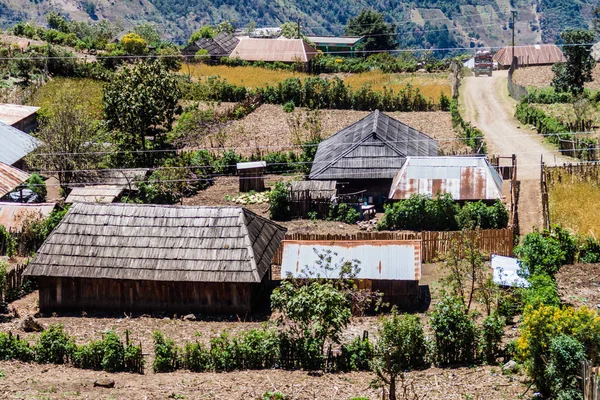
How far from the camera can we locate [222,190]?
48.4m

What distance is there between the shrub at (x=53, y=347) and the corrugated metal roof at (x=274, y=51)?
181ft

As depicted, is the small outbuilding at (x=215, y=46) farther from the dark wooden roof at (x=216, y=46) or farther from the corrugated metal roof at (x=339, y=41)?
the corrugated metal roof at (x=339, y=41)

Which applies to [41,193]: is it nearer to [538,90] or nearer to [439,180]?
[439,180]

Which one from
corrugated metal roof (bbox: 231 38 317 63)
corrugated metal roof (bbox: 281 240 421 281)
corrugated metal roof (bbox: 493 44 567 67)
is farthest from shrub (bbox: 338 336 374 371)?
corrugated metal roof (bbox: 493 44 567 67)

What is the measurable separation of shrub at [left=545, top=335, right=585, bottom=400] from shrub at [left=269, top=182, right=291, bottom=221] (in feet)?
70.2

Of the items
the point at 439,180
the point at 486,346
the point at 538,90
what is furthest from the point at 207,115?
the point at 486,346

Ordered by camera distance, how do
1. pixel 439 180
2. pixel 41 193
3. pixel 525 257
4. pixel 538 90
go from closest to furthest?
pixel 525 257
pixel 439 180
pixel 41 193
pixel 538 90

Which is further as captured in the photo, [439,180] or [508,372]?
[439,180]

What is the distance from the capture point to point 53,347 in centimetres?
2742

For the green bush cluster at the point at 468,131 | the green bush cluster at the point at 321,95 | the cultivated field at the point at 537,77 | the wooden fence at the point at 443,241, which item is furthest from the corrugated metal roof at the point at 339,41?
the wooden fence at the point at 443,241

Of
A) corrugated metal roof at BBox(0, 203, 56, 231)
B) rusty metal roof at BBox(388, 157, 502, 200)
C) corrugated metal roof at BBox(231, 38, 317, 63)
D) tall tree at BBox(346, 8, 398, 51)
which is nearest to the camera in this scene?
corrugated metal roof at BBox(0, 203, 56, 231)

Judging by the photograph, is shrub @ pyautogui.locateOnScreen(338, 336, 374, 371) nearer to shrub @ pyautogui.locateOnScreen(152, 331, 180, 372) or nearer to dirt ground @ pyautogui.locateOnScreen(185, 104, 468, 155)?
shrub @ pyautogui.locateOnScreen(152, 331, 180, 372)

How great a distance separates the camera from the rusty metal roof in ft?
136

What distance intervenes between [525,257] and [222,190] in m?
20.7
